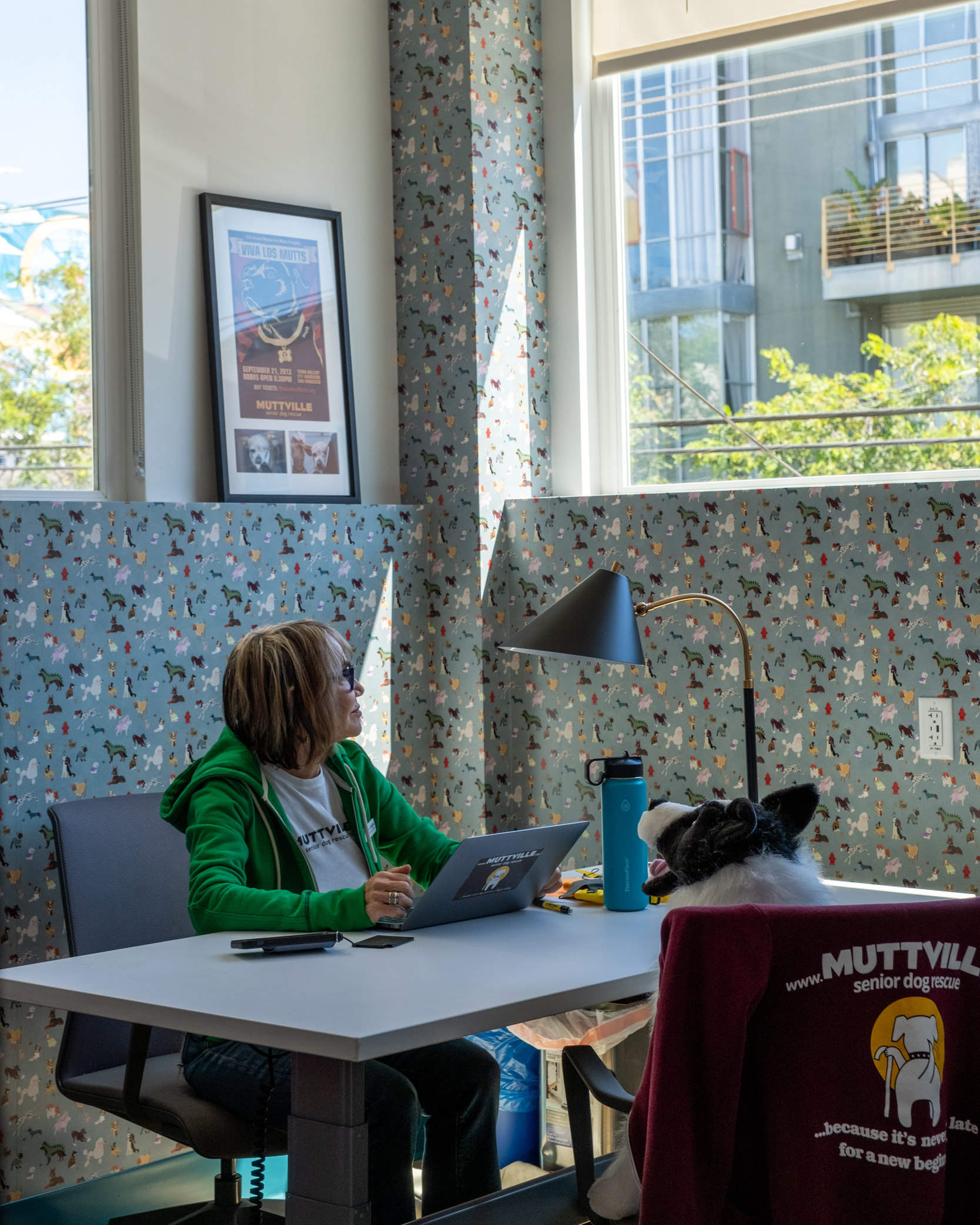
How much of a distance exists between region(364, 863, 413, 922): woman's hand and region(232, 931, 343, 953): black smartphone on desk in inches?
2.5

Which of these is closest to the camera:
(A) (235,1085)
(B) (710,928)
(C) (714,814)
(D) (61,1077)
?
(B) (710,928)

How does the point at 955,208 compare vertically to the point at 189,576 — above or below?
above

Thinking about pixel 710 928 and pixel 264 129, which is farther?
pixel 264 129

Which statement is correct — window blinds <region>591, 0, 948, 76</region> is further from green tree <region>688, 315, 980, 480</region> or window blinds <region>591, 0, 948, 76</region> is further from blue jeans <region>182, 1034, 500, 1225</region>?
blue jeans <region>182, 1034, 500, 1225</region>

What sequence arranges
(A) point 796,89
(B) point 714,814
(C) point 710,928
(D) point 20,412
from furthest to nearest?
(A) point 796,89
(D) point 20,412
(B) point 714,814
(C) point 710,928

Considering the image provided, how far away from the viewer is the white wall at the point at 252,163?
117 inches

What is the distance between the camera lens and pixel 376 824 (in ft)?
7.86

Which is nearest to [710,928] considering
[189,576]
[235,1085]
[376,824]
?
[235,1085]

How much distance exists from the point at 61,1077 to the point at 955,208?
8.17 ft

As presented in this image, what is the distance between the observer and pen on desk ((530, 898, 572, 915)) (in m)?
2.14

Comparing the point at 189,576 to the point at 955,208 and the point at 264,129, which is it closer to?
the point at 264,129

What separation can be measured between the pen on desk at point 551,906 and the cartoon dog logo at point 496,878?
0.46 ft

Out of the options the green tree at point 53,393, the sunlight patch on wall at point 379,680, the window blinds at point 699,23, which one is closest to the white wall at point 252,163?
the green tree at point 53,393

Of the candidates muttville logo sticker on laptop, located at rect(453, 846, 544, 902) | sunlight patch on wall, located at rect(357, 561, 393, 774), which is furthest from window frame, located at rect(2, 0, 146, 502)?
muttville logo sticker on laptop, located at rect(453, 846, 544, 902)
